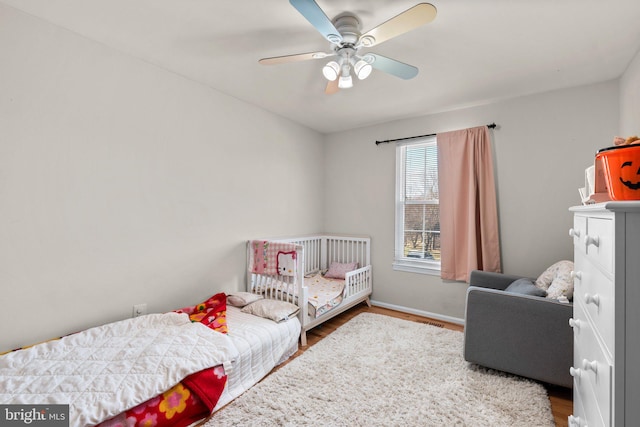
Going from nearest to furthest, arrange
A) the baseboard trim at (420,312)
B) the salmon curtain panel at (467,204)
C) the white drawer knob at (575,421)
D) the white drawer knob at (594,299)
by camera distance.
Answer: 1. the white drawer knob at (594,299)
2. the white drawer knob at (575,421)
3. the salmon curtain panel at (467,204)
4. the baseboard trim at (420,312)

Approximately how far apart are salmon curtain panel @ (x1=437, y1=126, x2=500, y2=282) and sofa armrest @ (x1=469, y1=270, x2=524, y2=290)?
178 millimetres

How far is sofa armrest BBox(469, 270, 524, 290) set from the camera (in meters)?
2.68

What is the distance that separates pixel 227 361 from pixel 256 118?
2.47m

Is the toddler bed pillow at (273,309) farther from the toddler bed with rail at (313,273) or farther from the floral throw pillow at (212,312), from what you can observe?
the floral throw pillow at (212,312)

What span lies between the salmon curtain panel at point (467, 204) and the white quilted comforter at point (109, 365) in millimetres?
2474

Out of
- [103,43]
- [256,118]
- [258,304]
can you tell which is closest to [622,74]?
[256,118]

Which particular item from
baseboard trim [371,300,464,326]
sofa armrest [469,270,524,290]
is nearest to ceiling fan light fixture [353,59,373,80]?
sofa armrest [469,270,524,290]

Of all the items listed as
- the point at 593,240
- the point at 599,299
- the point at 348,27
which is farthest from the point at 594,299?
the point at 348,27

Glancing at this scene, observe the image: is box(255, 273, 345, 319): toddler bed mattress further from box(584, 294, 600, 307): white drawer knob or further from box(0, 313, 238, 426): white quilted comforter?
box(584, 294, 600, 307): white drawer knob

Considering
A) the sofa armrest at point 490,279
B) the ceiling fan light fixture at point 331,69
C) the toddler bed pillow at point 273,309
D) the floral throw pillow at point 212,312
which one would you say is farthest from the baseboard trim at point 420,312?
the ceiling fan light fixture at point 331,69

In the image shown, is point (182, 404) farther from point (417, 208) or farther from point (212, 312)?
point (417, 208)

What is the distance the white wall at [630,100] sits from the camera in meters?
2.00

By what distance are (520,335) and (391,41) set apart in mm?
2250

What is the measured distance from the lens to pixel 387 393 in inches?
75.2
